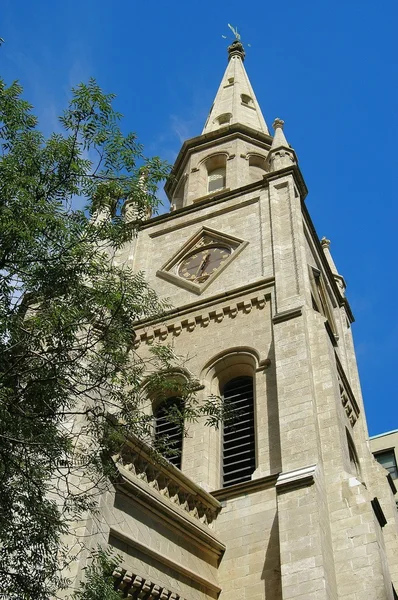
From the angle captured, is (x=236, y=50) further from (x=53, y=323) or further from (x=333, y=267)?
(x=53, y=323)

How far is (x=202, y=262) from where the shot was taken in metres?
26.4

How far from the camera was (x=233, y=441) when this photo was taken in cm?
1981

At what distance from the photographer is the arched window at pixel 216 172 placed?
3394 cm

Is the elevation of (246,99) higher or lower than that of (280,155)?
higher

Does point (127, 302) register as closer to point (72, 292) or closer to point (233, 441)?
point (72, 292)

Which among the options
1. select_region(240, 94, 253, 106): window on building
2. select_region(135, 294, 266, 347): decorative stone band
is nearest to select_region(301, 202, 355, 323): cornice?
select_region(135, 294, 266, 347): decorative stone band

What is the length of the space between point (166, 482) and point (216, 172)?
2115 centimetres

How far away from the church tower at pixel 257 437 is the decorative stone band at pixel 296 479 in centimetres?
2

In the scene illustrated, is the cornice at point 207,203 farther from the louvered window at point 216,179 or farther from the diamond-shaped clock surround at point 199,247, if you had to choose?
the louvered window at point 216,179

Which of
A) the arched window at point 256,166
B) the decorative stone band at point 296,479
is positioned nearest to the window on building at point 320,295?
the arched window at point 256,166

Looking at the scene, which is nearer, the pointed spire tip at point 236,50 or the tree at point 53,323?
the tree at point 53,323

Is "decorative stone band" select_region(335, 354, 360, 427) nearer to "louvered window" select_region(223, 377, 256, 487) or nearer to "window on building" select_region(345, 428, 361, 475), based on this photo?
"window on building" select_region(345, 428, 361, 475)

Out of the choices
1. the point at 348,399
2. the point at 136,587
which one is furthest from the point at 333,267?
the point at 136,587

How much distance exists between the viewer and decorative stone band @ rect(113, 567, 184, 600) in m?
12.9
